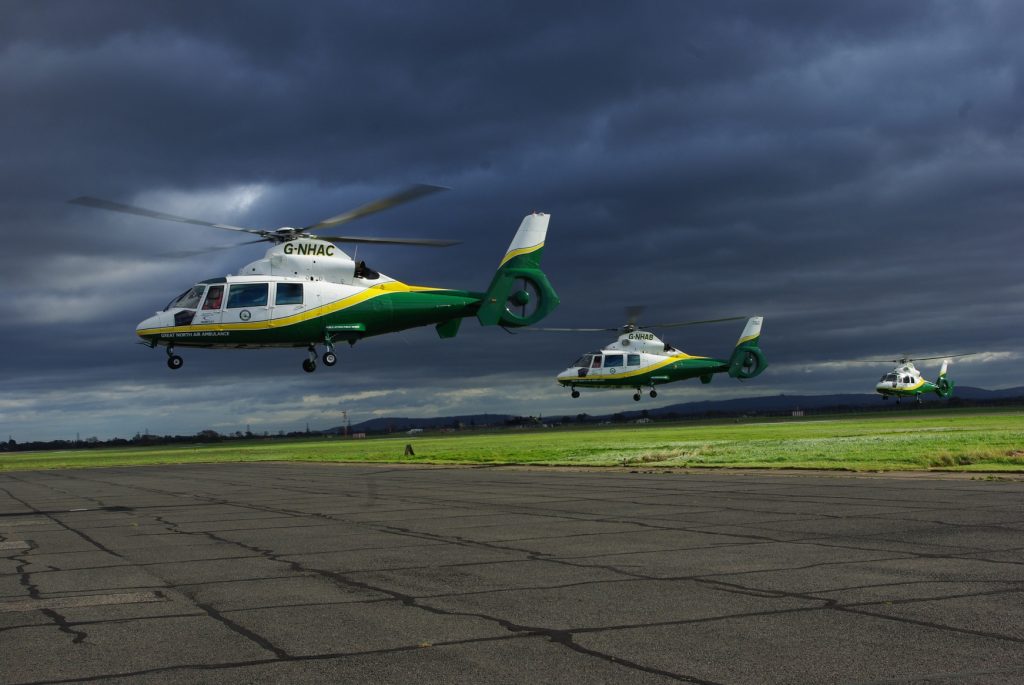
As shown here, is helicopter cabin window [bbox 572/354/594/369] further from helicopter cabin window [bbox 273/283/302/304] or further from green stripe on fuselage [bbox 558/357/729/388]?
helicopter cabin window [bbox 273/283/302/304]

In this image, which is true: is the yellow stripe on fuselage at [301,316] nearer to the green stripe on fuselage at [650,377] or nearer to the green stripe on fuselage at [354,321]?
the green stripe on fuselage at [354,321]

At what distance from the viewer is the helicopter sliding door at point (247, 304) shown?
1709 inches

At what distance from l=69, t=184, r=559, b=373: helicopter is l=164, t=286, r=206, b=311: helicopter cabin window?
43 millimetres

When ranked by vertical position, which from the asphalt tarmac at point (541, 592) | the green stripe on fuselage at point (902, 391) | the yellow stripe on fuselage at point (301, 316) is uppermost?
the yellow stripe on fuselage at point (301, 316)

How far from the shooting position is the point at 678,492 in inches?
840

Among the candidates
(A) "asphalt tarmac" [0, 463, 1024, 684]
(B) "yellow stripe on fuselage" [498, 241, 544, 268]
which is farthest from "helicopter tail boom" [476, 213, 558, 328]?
(A) "asphalt tarmac" [0, 463, 1024, 684]

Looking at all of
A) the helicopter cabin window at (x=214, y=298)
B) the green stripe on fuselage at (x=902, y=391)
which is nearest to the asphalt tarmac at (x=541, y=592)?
the helicopter cabin window at (x=214, y=298)

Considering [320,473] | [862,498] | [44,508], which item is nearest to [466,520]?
[862,498]

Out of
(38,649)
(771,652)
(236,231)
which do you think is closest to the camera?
(771,652)

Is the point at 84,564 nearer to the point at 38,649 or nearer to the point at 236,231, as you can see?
the point at 38,649

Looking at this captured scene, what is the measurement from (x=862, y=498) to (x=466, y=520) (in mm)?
7183

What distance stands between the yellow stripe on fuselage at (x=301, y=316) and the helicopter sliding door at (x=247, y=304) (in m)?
0.22

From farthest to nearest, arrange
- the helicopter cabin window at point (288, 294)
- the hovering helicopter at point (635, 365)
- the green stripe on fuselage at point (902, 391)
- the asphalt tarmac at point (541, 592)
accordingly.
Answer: the green stripe on fuselage at point (902, 391) → the hovering helicopter at point (635, 365) → the helicopter cabin window at point (288, 294) → the asphalt tarmac at point (541, 592)

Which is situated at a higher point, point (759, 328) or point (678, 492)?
point (759, 328)
